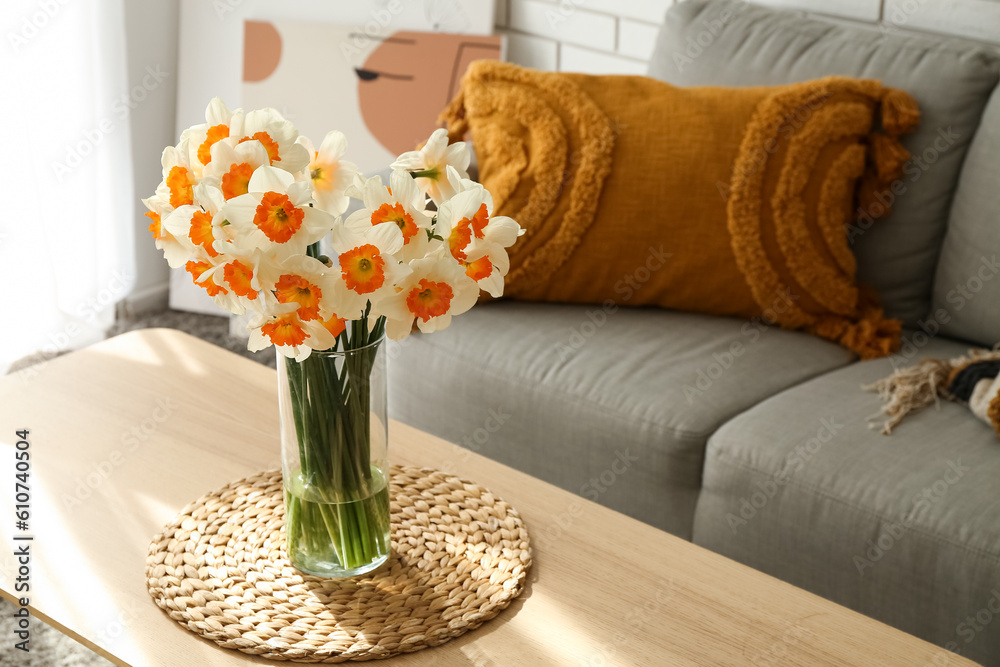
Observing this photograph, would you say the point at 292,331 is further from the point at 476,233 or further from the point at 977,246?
the point at 977,246

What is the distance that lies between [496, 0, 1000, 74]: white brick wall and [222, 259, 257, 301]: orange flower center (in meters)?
1.61

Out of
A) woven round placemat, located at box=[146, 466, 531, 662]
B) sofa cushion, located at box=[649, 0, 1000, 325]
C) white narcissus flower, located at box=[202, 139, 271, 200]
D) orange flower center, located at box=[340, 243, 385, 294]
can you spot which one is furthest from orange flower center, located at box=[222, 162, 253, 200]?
sofa cushion, located at box=[649, 0, 1000, 325]

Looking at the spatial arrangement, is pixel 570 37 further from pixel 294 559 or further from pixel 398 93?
pixel 294 559

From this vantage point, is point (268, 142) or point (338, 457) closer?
point (268, 142)

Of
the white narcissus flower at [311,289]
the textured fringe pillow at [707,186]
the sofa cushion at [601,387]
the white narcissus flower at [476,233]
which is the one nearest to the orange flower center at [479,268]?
the white narcissus flower at [476,233]

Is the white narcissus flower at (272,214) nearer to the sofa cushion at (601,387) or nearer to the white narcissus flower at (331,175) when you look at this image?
the white narcissus flower at (331,175)

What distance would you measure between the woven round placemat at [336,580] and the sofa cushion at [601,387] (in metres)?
0.41

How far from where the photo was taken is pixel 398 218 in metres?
0.81

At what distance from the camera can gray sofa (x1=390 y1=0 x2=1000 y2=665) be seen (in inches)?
50.6

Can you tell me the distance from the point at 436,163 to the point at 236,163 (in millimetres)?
179

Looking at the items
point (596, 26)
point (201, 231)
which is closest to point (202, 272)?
point (201, 231)

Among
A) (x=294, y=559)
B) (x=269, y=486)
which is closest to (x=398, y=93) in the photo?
(x=269, y=486)

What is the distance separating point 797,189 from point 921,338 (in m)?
0.36

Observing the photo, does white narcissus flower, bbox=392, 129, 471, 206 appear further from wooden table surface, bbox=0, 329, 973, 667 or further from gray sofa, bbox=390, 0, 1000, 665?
gray sofa, bbox=390, 0, 1000, 665
